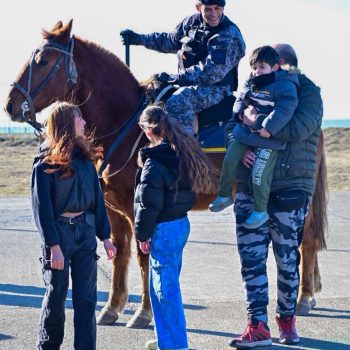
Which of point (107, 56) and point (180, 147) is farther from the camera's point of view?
point (107, 56)

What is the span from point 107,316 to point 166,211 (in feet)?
5.81

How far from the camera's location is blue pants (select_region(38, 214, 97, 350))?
4.77 meters

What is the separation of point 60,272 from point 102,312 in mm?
1886

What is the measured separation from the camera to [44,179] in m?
4.67

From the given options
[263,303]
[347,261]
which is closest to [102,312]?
[263,303]

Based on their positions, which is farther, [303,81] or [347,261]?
[347,261]

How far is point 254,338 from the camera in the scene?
18.6ft

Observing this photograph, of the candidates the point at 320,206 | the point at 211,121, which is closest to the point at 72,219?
the point at 211,121

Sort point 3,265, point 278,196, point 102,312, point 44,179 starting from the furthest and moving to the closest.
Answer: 1. point 3,265
2. point 102,312
3. point 278,196
4. point 44,179

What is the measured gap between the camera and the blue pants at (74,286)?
15.6ft

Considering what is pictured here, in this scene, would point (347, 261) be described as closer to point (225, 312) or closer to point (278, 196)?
point (225, 312)

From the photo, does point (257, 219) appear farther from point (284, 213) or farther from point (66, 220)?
point (66, 220)

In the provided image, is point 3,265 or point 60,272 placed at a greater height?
point 60,272

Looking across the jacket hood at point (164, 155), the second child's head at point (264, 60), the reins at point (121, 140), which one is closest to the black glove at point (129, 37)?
the reins at point (121, 140)
